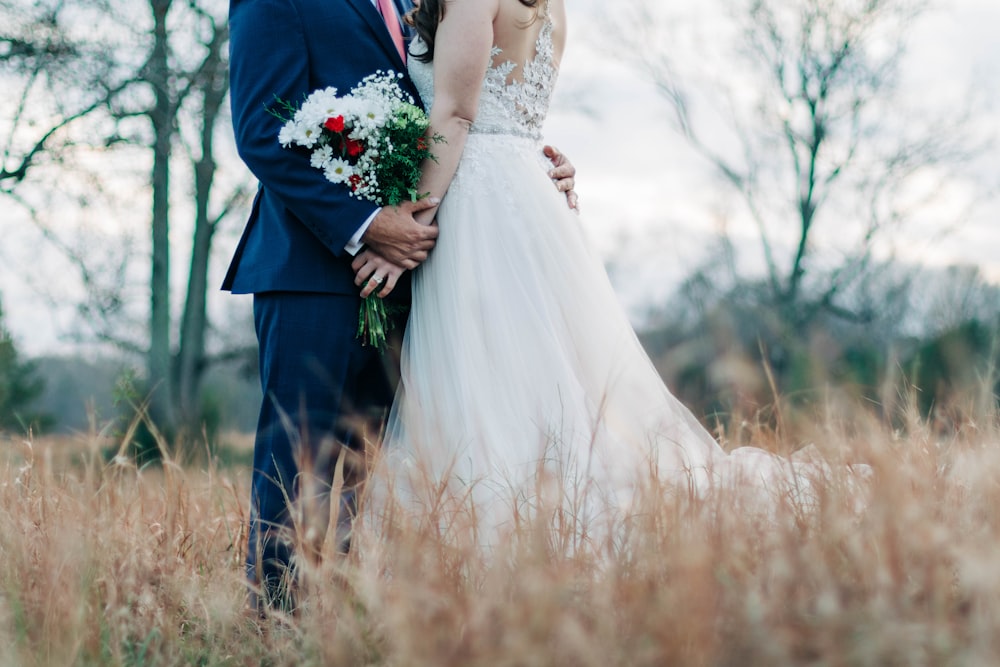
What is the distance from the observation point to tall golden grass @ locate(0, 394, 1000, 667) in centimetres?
184

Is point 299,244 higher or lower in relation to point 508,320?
higher

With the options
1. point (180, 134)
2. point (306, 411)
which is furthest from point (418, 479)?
point (180, 134)

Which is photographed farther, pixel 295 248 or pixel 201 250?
pixel 201 250

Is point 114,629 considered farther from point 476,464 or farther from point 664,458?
point 664,458

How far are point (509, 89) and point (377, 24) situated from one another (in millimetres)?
540

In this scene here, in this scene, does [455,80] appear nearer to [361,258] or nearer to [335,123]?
[335,123]

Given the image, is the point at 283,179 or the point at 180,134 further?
the point at 180,134

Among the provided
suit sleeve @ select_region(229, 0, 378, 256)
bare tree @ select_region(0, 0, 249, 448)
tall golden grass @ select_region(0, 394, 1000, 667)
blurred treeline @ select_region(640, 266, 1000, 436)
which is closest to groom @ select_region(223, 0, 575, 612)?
suit sleeve @ select_region(229, 0, 378, 256)

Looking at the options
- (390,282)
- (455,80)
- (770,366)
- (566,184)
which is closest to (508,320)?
(390,282)

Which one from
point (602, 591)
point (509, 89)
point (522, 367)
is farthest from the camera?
point (509, 89)

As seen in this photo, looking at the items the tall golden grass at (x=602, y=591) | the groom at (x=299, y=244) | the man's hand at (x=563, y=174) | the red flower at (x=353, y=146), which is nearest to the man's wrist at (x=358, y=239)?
the groom at (x=299, y=244)

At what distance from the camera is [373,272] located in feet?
10.4

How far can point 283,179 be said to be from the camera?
312cm

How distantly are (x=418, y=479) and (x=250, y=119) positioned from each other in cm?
144
